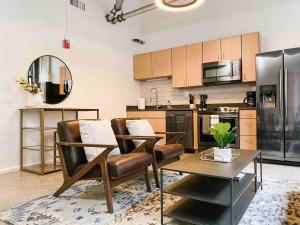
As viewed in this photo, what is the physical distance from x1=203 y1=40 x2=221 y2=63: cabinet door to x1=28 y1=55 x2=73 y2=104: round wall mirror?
2.75 m

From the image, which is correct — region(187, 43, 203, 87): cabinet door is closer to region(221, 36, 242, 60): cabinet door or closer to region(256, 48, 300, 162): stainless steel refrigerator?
region(221, 36, 242, 60): cabinet door

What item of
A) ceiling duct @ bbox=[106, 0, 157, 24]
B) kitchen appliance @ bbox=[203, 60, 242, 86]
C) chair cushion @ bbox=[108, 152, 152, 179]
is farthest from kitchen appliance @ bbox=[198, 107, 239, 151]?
ceiling duct @ bbox=[106, 0, 157, 24]

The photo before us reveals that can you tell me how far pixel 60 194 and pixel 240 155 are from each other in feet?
6.43

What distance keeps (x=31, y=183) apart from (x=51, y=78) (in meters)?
1.91

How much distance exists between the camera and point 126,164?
2.33 metres

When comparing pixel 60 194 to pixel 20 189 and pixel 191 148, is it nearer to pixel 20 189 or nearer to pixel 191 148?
pixel 20 189

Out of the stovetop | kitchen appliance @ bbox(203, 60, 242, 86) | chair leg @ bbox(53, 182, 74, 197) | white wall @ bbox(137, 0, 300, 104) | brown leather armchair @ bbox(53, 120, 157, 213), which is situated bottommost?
chair leg @ bbox(53, 182, 74, 197)

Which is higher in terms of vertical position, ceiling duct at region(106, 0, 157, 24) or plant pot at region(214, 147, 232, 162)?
ceiling duct at region(106, 0, 157, 24)

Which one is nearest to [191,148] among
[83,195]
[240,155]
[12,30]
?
[240,155]

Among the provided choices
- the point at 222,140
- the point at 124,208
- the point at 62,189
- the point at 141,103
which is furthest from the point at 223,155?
the point at 141,103

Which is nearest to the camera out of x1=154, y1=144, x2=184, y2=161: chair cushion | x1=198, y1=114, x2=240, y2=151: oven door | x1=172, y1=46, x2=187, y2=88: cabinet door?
x1=154, y1=144, x2=184, y2=161: chair cushion

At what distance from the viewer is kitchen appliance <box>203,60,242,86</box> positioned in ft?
15.1

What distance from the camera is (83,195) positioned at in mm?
2629

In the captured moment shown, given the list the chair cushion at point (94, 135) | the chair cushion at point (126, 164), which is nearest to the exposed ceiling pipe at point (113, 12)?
the chair cushion at point (94, 135)
